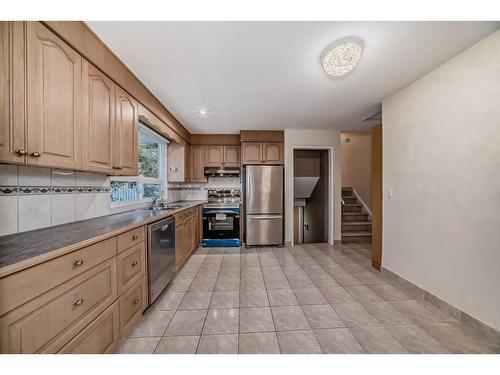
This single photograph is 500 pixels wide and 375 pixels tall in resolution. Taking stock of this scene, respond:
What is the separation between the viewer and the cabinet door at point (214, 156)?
4.45 meters

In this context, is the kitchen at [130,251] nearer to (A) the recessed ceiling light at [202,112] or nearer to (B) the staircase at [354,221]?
(A) the recessed ceiling light at [202,112]

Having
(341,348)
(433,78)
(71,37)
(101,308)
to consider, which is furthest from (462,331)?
(71,37)

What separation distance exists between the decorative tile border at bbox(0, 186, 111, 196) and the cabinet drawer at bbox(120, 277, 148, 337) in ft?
3.15

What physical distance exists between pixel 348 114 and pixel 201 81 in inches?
90.8

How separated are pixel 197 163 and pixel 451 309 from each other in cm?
425

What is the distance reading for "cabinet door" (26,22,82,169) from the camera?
1.10 m

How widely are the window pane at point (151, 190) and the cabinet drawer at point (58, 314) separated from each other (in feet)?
7.10

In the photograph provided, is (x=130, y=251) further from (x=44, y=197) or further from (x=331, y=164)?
(x=331, y=164)

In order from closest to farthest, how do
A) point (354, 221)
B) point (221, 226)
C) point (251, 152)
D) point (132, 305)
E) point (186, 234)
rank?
1. point (132, 305)
2. point (186, 234)
3. point (221, 226)
4. point (251, 152)
5. point (354, 221)

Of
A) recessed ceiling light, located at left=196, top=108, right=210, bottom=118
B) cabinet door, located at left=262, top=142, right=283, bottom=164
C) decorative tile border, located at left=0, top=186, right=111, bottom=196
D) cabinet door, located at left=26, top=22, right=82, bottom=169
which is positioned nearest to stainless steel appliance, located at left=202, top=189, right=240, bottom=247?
cabinet door, located at left=262, top=142, right=283, bottom=164

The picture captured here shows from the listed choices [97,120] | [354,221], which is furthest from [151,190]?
[354,221]

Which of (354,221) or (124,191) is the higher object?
(124,191)

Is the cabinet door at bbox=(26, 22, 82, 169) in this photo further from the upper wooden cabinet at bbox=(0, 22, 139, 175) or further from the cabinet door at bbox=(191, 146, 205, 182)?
the cabinet door at bbox=(191, 146, 205, 182)

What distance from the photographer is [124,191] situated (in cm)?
269
